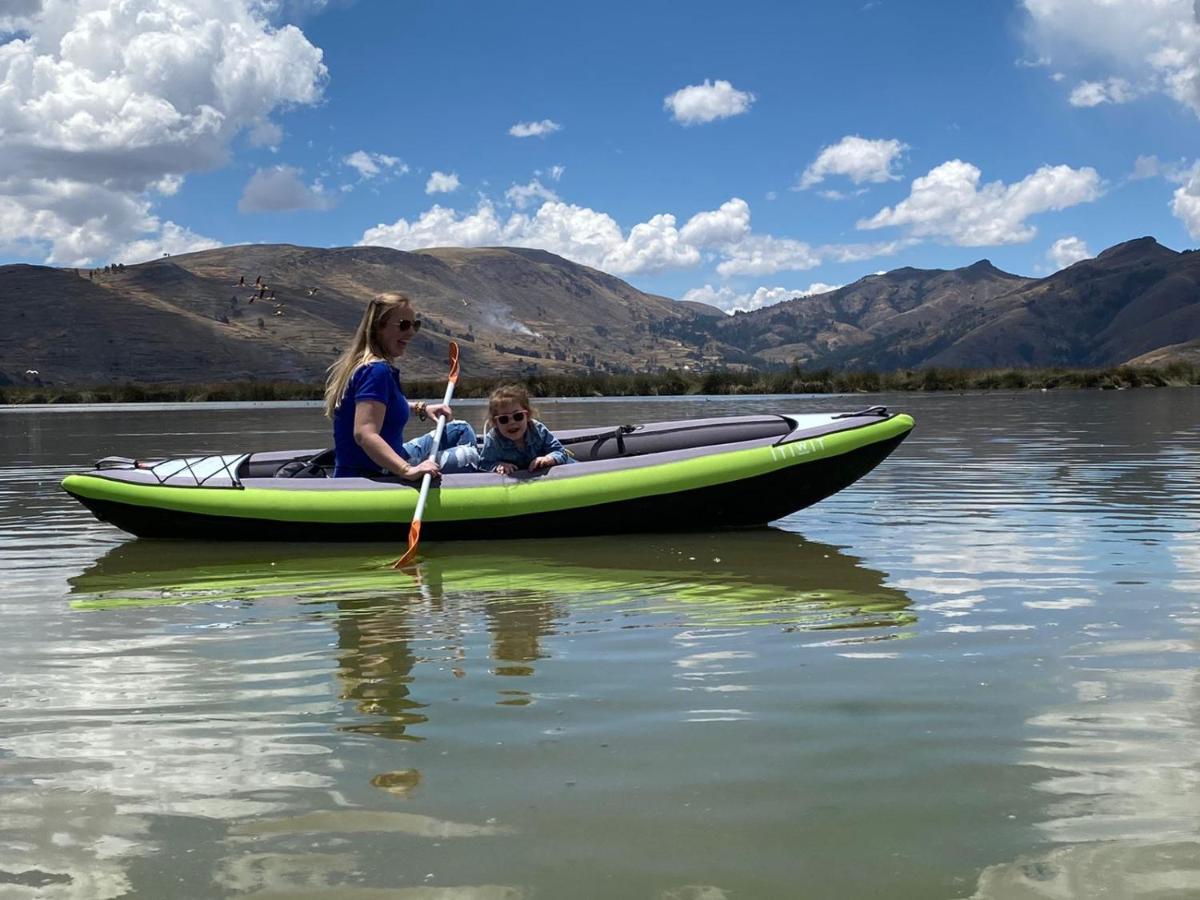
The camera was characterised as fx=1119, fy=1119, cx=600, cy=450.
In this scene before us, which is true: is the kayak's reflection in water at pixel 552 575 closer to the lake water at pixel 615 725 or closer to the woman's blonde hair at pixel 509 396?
the lake water at pixel 615 725

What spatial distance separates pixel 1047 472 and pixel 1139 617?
874cm

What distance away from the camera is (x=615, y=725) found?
13.1 feet

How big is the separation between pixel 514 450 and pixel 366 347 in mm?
1550

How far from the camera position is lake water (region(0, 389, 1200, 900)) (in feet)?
9.31

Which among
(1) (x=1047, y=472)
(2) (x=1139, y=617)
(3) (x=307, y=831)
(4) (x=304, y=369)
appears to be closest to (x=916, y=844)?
(3) (x=307, y=831)

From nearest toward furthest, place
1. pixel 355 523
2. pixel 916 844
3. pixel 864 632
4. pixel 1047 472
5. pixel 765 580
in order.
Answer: pixel 916 844
pixel 864 632
pixel 765 580
pixel 355 523
pixel 1047 472

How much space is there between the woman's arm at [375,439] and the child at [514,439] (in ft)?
2.60

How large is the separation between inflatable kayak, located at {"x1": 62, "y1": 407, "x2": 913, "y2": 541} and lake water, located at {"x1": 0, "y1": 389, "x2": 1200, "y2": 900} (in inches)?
34.1

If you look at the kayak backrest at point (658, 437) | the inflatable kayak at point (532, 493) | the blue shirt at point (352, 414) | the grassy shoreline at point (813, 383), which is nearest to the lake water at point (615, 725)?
the inflatable kayak at point (532, 493)

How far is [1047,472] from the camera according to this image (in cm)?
1392

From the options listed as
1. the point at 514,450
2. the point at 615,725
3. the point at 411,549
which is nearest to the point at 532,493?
the point at 514,450

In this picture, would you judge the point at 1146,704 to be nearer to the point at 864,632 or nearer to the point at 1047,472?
the point at 864,632

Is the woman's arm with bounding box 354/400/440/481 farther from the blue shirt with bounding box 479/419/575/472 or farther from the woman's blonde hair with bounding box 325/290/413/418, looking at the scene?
the blue shirt with bounding box 479/419/575/472

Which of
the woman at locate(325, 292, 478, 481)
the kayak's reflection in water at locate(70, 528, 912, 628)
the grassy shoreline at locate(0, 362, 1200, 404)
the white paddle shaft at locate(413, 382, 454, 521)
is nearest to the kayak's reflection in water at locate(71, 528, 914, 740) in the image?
the kayak's reflection in water at locate(70, 528, 912, 628)
